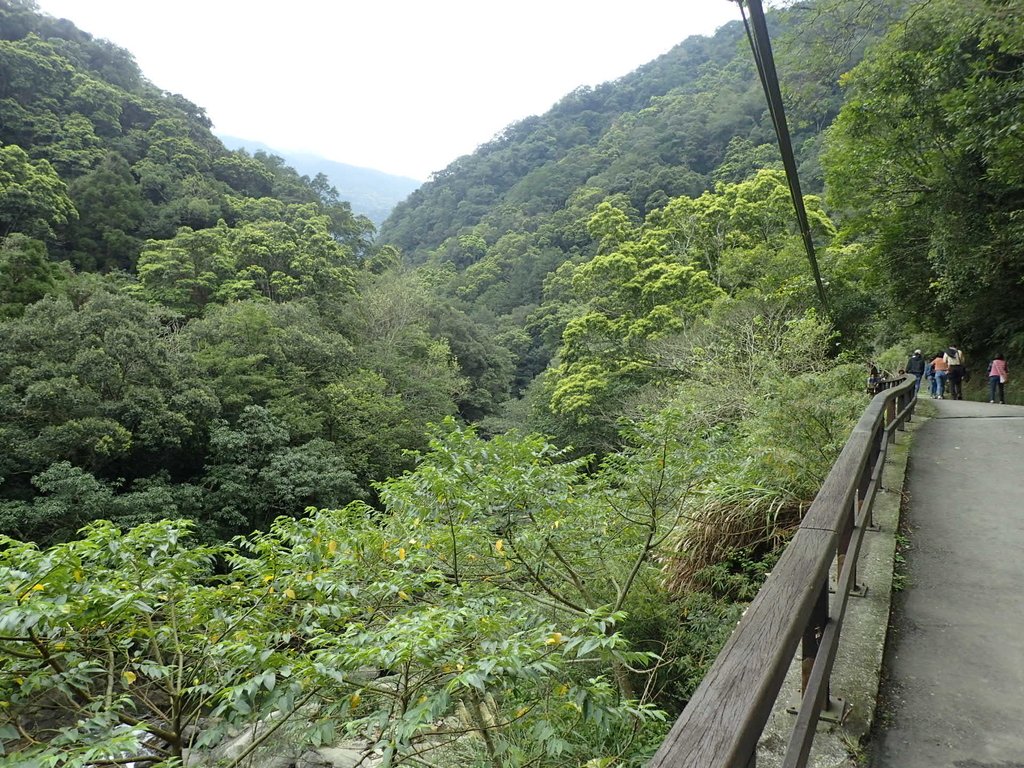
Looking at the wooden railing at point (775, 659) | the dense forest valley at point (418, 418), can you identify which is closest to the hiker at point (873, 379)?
the dense forest valley at point (418, 418)

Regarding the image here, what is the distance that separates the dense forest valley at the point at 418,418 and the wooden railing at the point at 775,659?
93 centimetres

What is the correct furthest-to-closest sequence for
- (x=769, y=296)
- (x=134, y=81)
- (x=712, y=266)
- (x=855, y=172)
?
(x=134, y=81) → (x=712, y=266) → (x=769, y=296) → (x=855, y=172)

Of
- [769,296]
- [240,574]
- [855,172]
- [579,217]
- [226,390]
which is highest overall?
[579,217]

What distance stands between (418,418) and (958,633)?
2348 centimetres

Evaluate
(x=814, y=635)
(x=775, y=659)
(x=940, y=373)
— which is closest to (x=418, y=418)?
(x=940, y=373)

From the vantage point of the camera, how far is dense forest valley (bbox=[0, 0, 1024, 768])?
3025 millimetres

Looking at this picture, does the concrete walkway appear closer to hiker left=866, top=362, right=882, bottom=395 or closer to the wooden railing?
the wooden railing

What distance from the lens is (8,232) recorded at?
26.5 meters

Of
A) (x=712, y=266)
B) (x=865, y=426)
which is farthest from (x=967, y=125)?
(x=712, y=266)

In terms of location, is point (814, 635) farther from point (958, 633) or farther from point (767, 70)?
point (767, 70)

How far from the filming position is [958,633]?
2721 mm

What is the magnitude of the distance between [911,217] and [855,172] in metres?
1.93

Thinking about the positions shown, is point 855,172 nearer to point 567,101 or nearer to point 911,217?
point 911,217

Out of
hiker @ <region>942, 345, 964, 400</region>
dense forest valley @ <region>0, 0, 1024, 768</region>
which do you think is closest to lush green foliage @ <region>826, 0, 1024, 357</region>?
dense forest valley @ <region>0, 0, 1024, 768</region>
